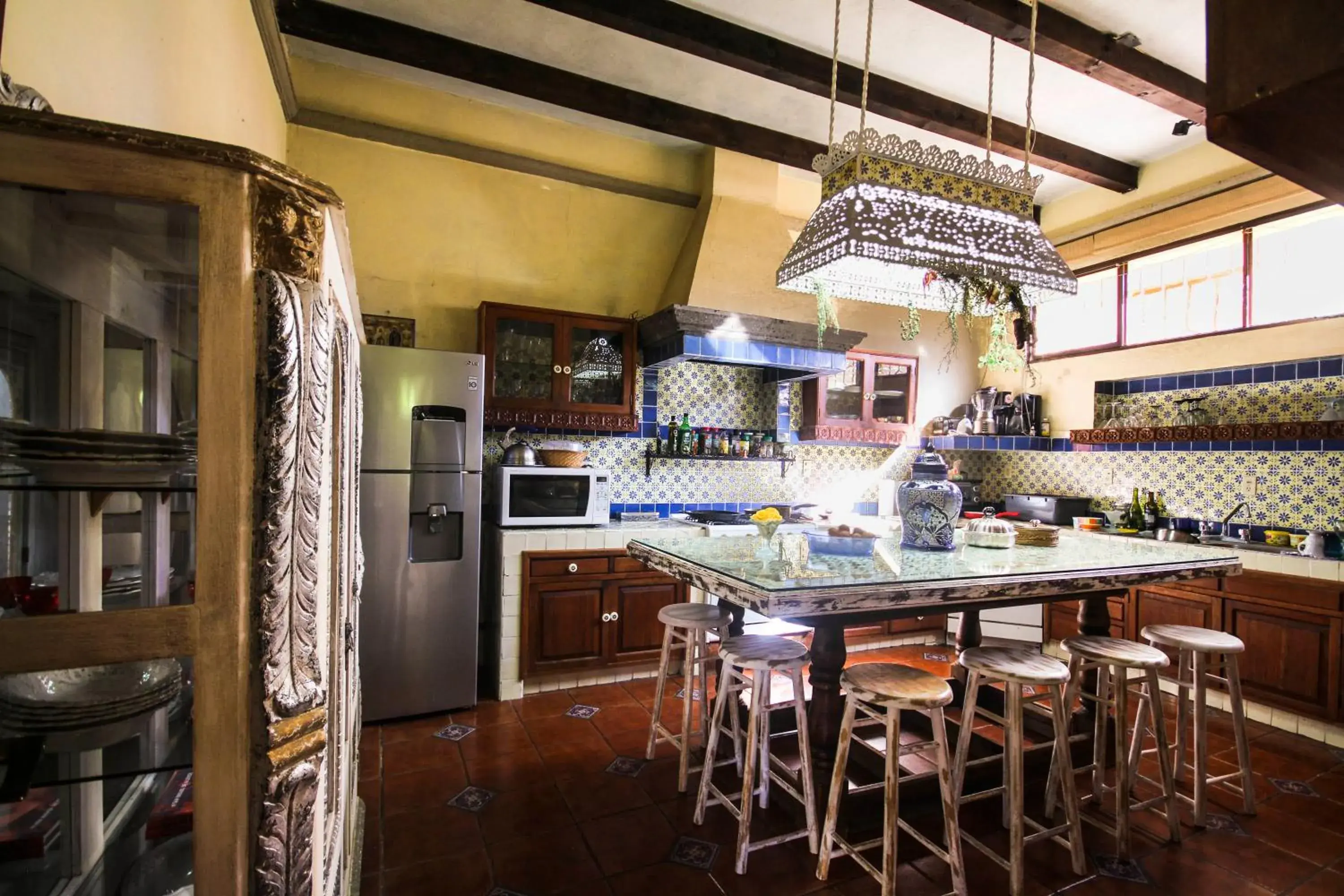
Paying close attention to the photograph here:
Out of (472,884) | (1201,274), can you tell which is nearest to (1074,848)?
(472,884)

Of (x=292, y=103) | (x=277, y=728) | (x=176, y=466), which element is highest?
(x=292, y=103)

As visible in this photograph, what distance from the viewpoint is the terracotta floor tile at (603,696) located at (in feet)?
11.3

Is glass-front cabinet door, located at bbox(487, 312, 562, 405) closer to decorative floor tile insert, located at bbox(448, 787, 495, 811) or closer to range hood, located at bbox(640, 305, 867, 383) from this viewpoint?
range hood, located at bbox(640, 305, 867, 383)

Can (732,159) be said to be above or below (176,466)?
above

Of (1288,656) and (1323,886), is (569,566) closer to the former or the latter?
(1323,886)

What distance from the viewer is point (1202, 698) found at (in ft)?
7.85

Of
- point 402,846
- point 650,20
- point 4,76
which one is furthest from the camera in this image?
point 650,20

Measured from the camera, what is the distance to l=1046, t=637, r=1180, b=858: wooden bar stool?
215 cm

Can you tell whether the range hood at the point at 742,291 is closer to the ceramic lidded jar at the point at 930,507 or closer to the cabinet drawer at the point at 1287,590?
the ceramic lidded jar at the point at 930,507

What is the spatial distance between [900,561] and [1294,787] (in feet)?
7.14

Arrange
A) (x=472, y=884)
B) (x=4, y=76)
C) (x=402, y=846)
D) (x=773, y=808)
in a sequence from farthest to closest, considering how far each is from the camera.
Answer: (x=773, y=808) → (x=402, y=846) → (x=472, y=884) → (x=4, y=76)

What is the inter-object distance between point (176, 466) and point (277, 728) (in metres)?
0.36

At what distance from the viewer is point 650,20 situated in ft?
9.59

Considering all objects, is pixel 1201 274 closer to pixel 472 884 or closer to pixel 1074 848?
pixel 1074 848
